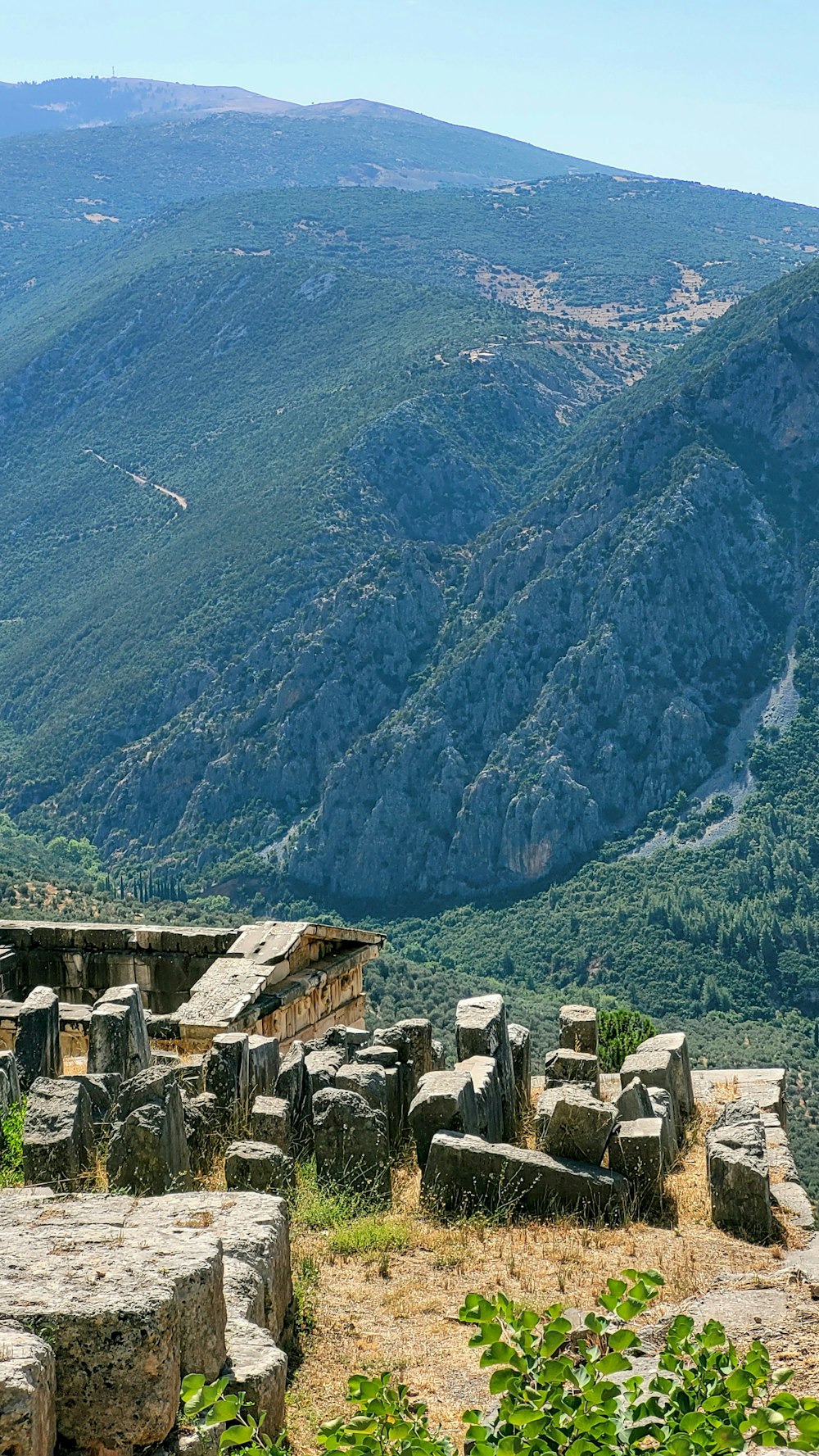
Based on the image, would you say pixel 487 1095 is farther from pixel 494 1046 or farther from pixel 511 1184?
pixel 511 1184

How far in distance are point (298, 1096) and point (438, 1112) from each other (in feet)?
3.87

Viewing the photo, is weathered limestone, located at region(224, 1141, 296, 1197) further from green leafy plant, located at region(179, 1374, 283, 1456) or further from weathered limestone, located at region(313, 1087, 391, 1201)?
green leafy plant, located at region(179, 1374, 283, 1456)

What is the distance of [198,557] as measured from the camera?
390ft

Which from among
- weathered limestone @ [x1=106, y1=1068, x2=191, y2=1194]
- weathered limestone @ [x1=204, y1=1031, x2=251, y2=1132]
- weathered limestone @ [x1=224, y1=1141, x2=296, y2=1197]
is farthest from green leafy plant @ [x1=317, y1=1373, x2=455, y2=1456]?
weathered limestone @ [x1=204, y1=1031, x2=251, y2=1132]

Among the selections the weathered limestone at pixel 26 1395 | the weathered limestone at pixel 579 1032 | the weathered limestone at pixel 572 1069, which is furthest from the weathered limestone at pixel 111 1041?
the weathered limestone at pixel 26 1395

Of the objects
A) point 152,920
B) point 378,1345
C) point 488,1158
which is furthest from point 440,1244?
point 152,920

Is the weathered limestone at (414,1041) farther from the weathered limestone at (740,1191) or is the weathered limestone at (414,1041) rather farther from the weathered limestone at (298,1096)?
the weathered limestone at (740,1191)

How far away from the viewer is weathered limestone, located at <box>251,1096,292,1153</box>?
37.3ft

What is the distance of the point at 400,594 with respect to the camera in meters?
115

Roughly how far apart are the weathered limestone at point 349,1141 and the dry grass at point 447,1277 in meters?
0.28

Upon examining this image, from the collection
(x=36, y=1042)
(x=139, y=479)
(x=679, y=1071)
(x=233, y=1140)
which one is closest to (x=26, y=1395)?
(x=233, y=1140)

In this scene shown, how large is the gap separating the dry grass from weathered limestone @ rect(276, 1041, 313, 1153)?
75cm

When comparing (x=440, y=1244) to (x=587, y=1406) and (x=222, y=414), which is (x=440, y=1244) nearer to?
(x=587, y=1406)

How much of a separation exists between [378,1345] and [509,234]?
594 feet
